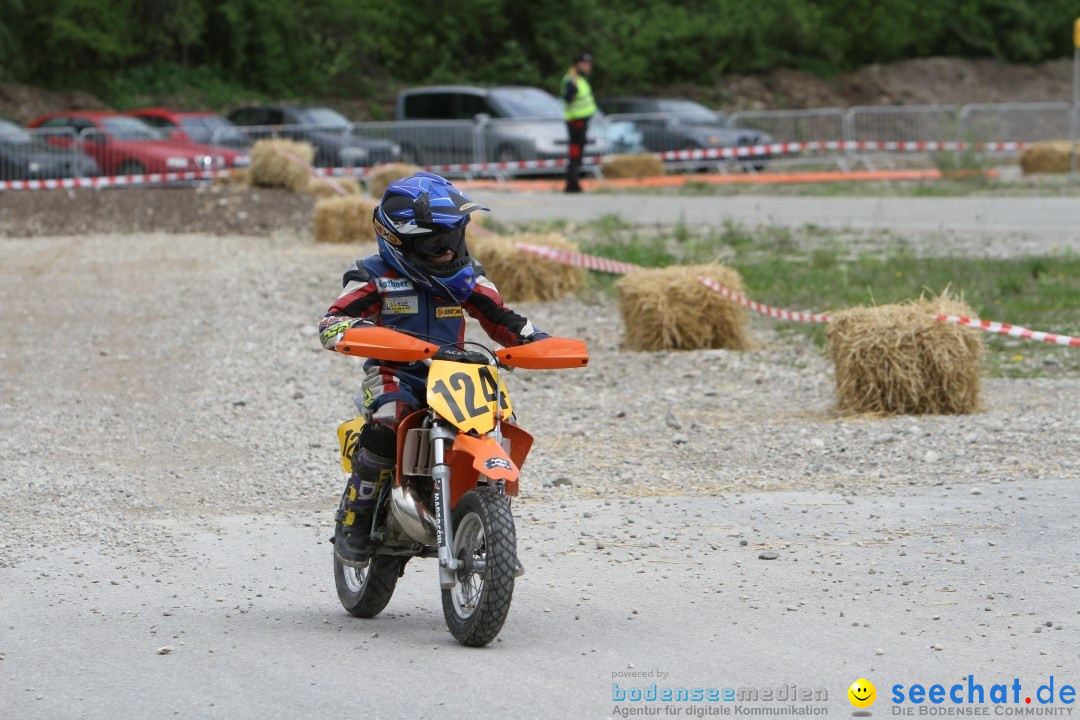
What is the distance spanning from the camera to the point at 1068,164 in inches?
1178

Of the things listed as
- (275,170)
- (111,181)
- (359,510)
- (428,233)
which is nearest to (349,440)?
(359,510)

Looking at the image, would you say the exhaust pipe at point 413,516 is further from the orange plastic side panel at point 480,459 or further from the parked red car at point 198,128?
the parked red car at point 198,128

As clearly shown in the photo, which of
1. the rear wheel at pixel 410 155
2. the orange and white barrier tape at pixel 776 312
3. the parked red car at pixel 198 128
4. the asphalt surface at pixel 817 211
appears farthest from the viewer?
the rear wheel at pixel 410 155

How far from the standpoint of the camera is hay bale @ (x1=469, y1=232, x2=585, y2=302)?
53.6ft

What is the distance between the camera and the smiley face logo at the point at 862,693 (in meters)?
4.99

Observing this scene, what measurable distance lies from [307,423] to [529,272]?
5828 millimetres

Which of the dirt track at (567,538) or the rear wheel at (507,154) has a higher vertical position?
the rear wheel at (507,154)

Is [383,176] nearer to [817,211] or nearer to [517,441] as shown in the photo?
[817,211]

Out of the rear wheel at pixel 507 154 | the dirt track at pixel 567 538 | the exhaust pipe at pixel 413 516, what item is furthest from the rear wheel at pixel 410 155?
the exhaust pipe at pixel 413 516

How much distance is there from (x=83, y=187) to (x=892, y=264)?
1387 centimetres

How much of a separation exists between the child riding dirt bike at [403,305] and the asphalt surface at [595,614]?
628 millimetres

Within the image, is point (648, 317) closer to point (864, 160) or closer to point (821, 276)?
point (821, 276)

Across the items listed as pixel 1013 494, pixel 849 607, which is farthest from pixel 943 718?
pixel 1013 494

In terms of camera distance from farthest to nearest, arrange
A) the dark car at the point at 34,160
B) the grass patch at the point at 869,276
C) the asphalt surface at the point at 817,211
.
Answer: the dark car at the point at 34,160 → the asphalt surface at the point at 817,211 → the grass patch at the point at 869,276
